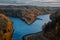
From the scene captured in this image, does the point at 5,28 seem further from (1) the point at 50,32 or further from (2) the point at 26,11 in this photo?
(1) the point at 50,32

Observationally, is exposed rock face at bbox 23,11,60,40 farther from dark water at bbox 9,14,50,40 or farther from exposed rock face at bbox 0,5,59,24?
exposed rock face at bbox 0,5,59,24

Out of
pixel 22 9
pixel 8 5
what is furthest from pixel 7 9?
pixel 22 9

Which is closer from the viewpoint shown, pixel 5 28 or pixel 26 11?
pixel 5 28

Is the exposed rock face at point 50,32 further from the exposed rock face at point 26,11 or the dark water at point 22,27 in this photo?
the exposed rock face at point 26,11

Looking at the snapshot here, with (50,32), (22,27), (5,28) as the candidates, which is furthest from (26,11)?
(50,32)

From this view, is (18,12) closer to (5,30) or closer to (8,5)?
(8,5)

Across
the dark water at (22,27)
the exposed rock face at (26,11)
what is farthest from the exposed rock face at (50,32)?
the exposed rock face at (26,11)

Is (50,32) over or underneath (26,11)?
underneath
